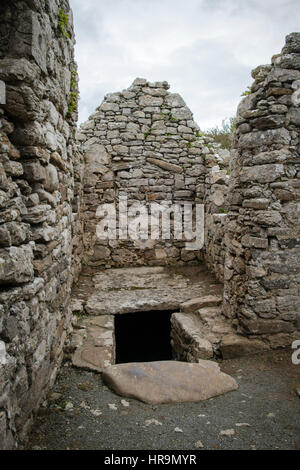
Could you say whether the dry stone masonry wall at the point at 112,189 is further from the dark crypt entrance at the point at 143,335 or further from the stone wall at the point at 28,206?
the dark crypt entrance at the point at 143,335

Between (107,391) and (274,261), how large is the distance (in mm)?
2152

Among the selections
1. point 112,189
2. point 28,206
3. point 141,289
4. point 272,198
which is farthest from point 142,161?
point 28,206

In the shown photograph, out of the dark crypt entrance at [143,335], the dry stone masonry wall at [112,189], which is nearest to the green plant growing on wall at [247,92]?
the dry stone masonry wall at [112,189]

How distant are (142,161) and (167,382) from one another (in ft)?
15.8

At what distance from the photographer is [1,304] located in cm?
165

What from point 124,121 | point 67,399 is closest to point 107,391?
point 67,399

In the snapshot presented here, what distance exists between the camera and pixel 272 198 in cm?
331

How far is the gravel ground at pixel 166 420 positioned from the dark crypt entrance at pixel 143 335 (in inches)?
109

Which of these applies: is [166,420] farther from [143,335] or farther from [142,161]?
[142,161]

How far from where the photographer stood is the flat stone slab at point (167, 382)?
253 centimetres

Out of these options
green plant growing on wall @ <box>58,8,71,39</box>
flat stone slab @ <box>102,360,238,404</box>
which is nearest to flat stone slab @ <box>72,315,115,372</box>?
flat stone slab @ <box>102,360,238,404</box>

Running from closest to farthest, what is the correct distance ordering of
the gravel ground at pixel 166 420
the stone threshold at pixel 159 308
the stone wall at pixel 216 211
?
the gravel ground at pixel 166 420 < the stone threshold at pixel 159 308 < the stone wall at pixel 216 211

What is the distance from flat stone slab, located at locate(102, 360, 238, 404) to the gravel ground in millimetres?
60

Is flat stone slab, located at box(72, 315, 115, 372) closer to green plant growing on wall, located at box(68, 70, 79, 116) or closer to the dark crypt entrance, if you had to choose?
the dark crypt entrance
